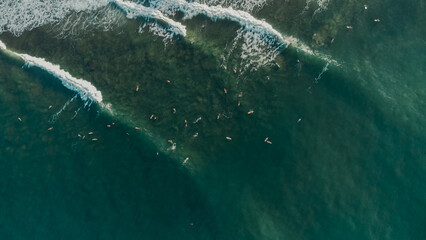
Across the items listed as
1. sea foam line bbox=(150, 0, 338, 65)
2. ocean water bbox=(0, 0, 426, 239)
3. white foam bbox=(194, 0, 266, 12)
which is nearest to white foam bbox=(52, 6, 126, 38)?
ocean water bbox=(0, 0, 426, 239)

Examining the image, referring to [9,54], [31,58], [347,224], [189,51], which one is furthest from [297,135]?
[9,54]

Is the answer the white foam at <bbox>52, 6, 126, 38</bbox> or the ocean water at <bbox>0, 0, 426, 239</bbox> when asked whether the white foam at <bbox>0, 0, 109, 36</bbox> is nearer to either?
the ocean water at <bbox>0, 0, 426, 239</bbox>

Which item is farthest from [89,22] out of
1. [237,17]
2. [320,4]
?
[320,4]

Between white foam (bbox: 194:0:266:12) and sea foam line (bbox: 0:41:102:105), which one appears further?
sea foam line (bbox: 0:41:102:105)

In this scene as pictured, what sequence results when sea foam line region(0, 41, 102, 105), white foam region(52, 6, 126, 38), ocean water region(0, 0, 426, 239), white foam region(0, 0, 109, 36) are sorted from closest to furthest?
1. ocean water region(0, 0, 426, 239)
2. sea foam line region(0, 41, 102, 105)
3. white foam region(52, 6, 126, 38)
4. white foam region(0, 0, 109, 36)

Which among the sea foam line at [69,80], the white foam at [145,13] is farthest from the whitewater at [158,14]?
the sea foam line at [69,80]

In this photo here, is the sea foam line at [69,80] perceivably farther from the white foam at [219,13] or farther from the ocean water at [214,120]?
the white foam at [219,13]
